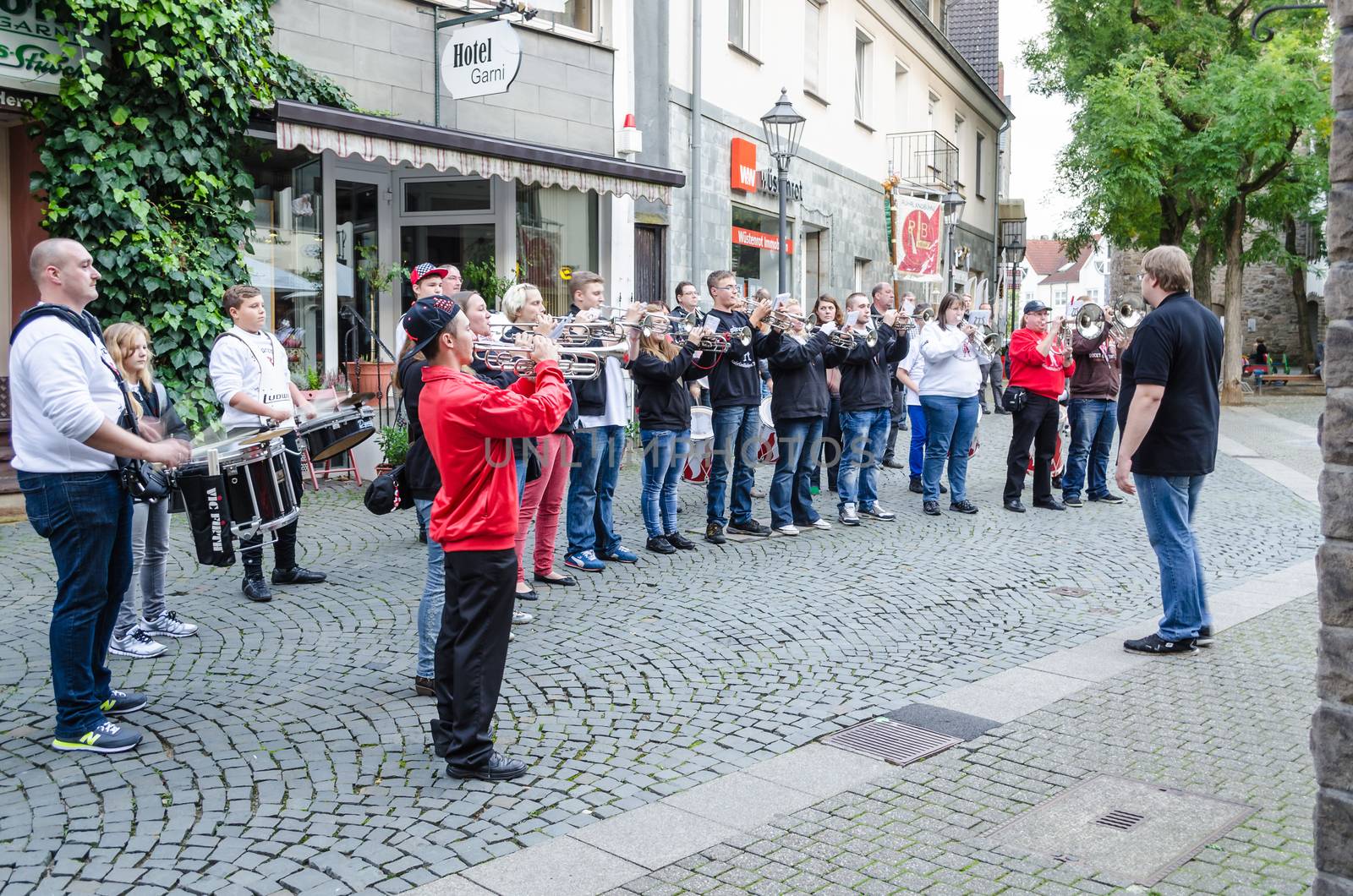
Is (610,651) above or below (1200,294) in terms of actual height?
below

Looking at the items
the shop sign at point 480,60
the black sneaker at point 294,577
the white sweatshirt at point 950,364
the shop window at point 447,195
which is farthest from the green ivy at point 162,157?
the white sweatshirt at point 950,364

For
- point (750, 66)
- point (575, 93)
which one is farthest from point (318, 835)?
point (750, 66)

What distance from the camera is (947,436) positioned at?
36.3 ft

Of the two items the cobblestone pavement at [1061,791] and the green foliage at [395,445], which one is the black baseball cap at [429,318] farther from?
the green foliage at [395,445]

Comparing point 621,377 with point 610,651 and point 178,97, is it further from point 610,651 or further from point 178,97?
point 178,97

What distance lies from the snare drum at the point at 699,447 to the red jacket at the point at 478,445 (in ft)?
19.2

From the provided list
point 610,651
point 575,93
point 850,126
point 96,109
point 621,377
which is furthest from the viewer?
point 850,126

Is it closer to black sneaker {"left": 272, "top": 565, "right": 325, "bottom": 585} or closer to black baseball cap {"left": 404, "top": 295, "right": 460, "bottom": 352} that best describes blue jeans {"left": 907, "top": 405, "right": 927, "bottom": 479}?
black sneaker {"left": 272, "top": 565, "right": 325, "bottom": 585}

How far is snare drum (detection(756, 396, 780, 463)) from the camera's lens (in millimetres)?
11935

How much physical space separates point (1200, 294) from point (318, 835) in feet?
93.2

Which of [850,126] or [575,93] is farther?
[850,126]

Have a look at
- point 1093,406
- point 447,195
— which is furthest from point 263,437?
point 447,195

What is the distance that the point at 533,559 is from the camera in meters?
7.95

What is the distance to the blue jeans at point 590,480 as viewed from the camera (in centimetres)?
827
